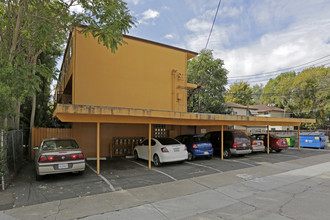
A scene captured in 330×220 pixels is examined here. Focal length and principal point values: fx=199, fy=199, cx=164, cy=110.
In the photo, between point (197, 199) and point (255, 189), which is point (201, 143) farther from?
point (197, 199)

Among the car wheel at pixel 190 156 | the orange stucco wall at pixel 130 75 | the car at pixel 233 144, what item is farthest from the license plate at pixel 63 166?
the car at pixel 233 144

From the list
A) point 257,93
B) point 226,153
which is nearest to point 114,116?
point 226,153

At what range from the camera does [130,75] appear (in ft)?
42.7

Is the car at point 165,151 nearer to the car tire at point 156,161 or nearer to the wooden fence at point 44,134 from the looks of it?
the car tire at point 156,161

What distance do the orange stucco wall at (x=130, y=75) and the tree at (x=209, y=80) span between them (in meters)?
11.4

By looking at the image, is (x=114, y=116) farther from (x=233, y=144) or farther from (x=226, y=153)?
(x=226, y=153)

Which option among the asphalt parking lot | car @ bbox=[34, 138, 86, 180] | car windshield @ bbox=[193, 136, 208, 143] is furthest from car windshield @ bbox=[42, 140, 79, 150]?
car windshield @ bbox=[193, 136, 208, 143]

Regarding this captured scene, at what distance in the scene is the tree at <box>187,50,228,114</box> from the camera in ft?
86.0

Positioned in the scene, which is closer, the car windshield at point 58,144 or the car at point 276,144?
the car windshield at point 58,144

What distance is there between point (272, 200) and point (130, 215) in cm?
377

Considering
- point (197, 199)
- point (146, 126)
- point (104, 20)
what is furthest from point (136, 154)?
point (104, 20)

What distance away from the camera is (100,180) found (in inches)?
277

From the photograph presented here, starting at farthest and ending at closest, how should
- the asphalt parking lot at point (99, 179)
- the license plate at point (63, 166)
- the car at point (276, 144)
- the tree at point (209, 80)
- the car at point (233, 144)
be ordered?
the tree at point (209, 80) → the car at point (276, 144) → the car at point (233, 144) → the license plate at point (63, 166) → the asphalt parking lot at point (99, 179)

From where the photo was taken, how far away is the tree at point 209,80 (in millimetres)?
26203
